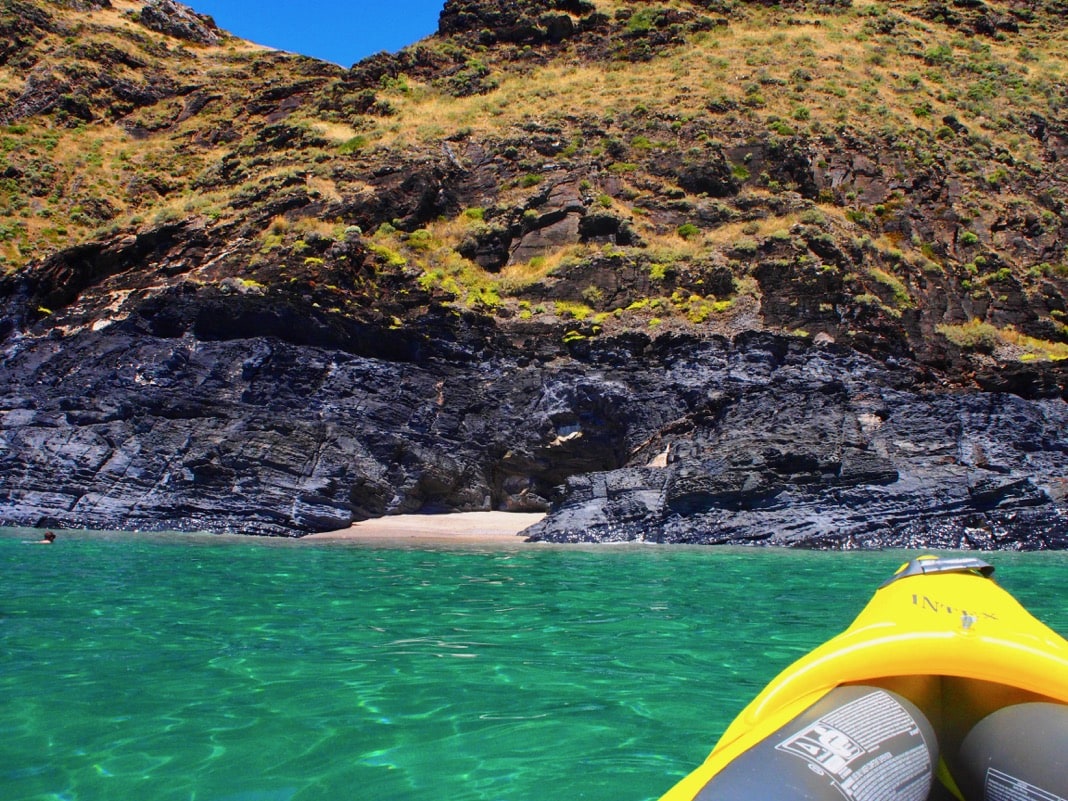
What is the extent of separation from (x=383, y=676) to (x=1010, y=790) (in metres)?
3.79

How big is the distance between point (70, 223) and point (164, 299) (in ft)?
67.5

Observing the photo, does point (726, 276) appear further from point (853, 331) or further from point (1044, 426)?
point (1044, 426)

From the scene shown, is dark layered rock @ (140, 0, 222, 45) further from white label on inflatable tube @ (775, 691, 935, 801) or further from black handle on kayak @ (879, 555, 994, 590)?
white label on inflatable tube @ (775, 691, 935, 801)

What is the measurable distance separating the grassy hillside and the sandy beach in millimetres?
6651

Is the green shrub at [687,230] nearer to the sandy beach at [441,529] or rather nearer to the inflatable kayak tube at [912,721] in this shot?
the sandy beach at [441,529]

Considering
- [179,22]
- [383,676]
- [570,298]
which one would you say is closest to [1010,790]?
[383,676]

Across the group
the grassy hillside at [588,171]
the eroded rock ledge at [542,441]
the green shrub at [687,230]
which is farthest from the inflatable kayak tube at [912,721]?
the green shrub at [687,230]

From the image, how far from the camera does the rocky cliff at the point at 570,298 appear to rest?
17.8 m

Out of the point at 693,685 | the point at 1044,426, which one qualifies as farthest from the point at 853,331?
the point at 693,685

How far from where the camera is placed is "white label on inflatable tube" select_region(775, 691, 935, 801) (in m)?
1.93

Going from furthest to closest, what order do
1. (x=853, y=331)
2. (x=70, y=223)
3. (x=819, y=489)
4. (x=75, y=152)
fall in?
(x=75, y=152) < (x=70, y=223) < (x=853, y=331) < (x=819, y=489)

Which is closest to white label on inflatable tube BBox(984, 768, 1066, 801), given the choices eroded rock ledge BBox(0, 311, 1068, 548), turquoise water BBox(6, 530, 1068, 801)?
turquoise water BBox(6, 530, 1068, 801)

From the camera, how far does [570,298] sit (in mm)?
26438

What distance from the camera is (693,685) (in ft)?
16.0
